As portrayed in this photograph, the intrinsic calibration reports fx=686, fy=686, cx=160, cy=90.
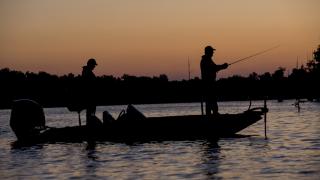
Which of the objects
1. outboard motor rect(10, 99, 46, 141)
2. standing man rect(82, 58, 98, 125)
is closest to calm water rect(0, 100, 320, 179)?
outboard motor rect(10, 99, 46, 141)

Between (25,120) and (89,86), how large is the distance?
2682mm

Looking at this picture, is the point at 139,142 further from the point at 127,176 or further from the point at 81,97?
the point at 127,176

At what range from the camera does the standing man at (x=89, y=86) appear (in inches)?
859

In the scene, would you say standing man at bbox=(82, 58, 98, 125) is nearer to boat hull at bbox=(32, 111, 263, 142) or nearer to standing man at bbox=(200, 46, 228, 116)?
boat hull at bbox=(32, 111, 263, 142)

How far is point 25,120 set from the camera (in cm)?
2288

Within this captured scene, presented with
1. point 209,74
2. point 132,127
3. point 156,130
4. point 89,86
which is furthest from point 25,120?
point 209,74

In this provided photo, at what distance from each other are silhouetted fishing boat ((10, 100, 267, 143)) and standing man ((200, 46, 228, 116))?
976 mm

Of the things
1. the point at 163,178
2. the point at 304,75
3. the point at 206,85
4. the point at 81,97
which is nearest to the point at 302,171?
the point at 163,178

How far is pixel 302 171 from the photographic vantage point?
13836 millimetres

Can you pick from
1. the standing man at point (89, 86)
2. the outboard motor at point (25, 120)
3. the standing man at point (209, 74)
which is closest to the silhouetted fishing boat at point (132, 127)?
the outboard motor at point (25, 120)

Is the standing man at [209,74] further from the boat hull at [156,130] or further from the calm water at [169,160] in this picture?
the calm water at [169,160]

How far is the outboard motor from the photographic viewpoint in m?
22.9

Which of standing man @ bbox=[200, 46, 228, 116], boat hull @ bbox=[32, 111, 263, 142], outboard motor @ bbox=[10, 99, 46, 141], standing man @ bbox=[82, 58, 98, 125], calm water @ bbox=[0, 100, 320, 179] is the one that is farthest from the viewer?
outboard motor @ bbox=[10, 99, 46, 141]

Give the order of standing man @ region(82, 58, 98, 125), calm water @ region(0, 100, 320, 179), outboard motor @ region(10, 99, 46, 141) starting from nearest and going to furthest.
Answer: calm water @ region(0, 100, 320, 179), standing man @ region(82, 58, 98, 125), outboard motor @ region(10, 99, 46, 141)
